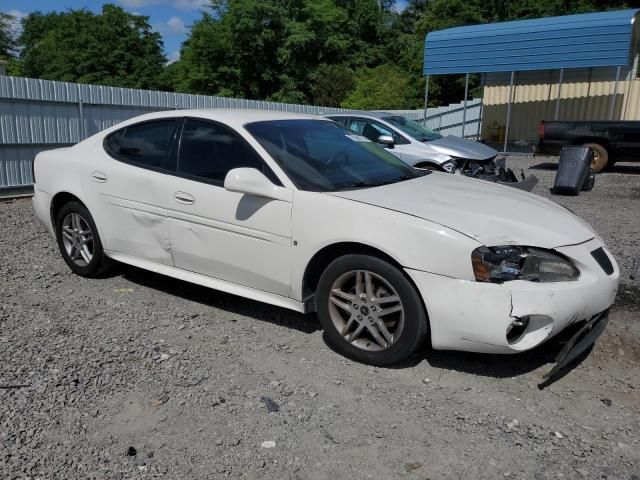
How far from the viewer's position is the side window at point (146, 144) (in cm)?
443

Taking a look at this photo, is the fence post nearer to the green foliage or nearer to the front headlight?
the front headlight

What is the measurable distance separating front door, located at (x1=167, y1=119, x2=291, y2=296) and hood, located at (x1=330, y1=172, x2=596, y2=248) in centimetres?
55

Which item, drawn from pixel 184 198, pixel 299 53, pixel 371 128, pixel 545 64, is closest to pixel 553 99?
pixel 545 64

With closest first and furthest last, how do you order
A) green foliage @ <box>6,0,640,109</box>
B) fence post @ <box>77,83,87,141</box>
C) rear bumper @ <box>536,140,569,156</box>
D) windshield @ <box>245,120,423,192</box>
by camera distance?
windshield @ <box>245,120,423,192</box> → fence post @ <box>77,83,87,141</box> → rear bumper @ <box>536,140,569,156</box> → green foliage @ <box>6,0,640,109</box>

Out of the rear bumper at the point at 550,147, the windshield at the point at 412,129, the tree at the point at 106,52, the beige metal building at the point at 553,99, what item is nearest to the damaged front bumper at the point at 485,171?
the windshield at the point at 412,129

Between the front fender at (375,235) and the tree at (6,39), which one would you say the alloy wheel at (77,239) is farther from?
the tree at (6,39)

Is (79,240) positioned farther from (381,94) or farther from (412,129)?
(381,94)

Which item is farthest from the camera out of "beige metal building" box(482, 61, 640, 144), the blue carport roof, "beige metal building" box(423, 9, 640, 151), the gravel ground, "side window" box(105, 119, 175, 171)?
"beige metal building" box(482, 61, 640, 144)

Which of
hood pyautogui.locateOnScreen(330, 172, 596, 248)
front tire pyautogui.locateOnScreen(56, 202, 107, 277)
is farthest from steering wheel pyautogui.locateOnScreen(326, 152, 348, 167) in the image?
front tire pyautogui.locateOnScreen(56, 202, 107, 277)

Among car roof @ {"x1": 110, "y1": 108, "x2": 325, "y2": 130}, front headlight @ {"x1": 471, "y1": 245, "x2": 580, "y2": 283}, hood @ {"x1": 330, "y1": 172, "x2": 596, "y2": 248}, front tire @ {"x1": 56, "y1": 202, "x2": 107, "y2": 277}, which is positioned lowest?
front tire @ {"x1": 56, "y1": 202, "x2": 107, "y2": 277}

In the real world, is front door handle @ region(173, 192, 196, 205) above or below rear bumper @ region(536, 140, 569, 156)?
above

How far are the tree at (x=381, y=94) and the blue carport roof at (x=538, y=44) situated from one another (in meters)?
9.77

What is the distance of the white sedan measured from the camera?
10.3ft

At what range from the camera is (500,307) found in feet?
9.97
